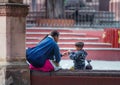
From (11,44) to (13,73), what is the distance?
19.5 inches

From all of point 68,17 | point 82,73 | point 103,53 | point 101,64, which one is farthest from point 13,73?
point 68,17

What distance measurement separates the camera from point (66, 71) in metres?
10.4

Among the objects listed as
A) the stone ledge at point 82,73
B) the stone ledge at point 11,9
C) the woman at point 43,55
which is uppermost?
the stone ledge at point 11,9

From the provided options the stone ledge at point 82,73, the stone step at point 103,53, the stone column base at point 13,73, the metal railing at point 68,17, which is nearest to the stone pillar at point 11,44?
the stone column base at point 13,73

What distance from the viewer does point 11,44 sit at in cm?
1002

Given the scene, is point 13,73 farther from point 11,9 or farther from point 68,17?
point 68,17

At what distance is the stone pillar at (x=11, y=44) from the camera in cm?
998

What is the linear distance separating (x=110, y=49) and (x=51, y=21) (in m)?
6.74

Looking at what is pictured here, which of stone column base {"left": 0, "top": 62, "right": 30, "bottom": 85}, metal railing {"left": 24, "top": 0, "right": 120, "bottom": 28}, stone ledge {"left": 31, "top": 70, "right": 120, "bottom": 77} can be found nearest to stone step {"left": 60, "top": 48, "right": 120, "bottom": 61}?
metal railing {"left": 24, "top": 0, "right": 120, "bottom": 28}

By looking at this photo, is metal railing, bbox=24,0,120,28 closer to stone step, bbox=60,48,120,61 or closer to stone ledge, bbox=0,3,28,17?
stone step, bbox=60,48,120,61

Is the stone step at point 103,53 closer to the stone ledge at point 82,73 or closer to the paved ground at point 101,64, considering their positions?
the paved ground at point 101,64

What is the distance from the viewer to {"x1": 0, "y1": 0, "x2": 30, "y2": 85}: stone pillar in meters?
9.98

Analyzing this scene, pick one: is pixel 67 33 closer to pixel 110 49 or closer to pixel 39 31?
pixel 39 31

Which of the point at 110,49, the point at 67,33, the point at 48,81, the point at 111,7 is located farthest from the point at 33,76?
the point at 111,7
